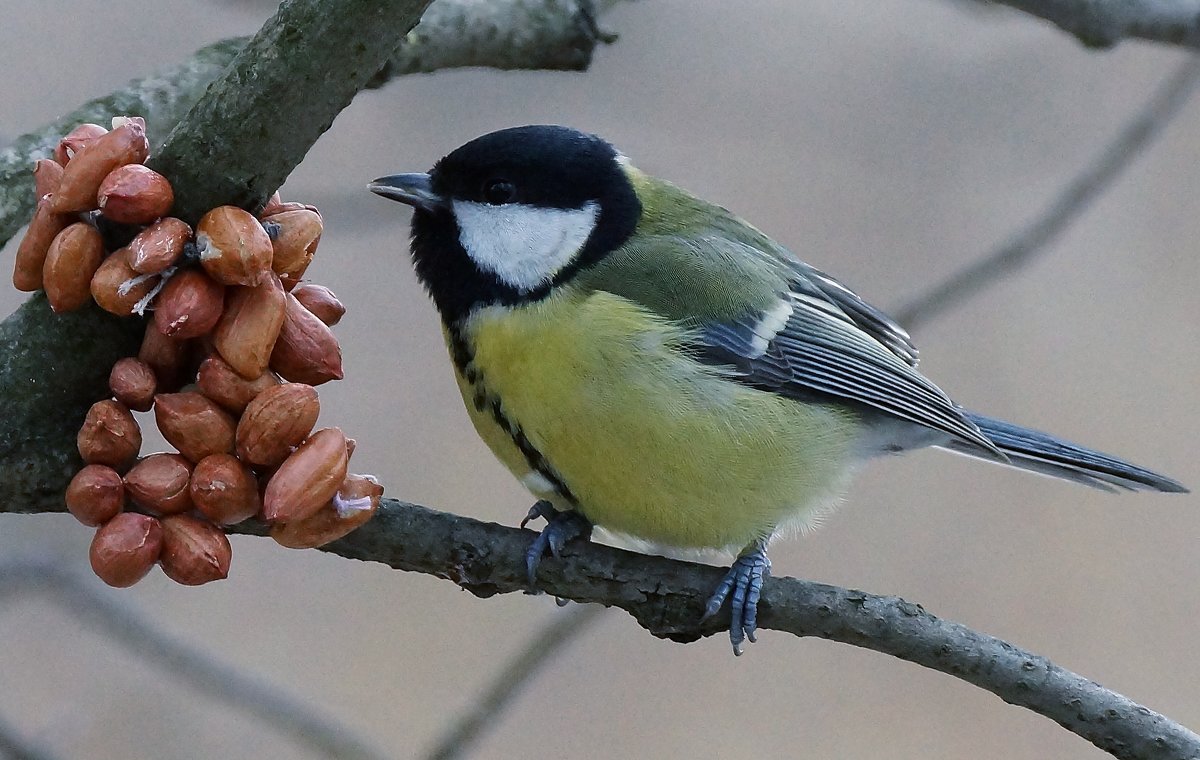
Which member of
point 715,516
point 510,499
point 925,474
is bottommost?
point 510,499

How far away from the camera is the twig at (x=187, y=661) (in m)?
1.32

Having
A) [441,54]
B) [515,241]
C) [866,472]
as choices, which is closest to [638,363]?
[515,241]

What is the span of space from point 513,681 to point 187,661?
1.18ft

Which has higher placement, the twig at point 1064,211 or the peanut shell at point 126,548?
the twig at point 1064,211

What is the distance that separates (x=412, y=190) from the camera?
123 centimetres

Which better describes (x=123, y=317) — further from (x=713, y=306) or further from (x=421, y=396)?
(x=421, y=396)

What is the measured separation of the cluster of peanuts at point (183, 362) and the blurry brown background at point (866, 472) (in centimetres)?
135

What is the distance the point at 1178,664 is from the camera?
2412 mm

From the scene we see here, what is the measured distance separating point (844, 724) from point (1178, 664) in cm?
67

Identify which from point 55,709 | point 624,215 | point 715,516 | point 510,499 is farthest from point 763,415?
point 55,709

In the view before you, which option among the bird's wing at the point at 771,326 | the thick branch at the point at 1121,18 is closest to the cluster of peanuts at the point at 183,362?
the bird's wing at the point at 771,326

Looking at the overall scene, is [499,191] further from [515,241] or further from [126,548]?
[126,548]

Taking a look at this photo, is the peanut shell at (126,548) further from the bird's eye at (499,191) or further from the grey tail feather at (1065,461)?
the grey tail feather at (1065,461)

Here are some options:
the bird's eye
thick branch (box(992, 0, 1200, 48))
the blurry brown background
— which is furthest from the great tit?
the blurry brown background
